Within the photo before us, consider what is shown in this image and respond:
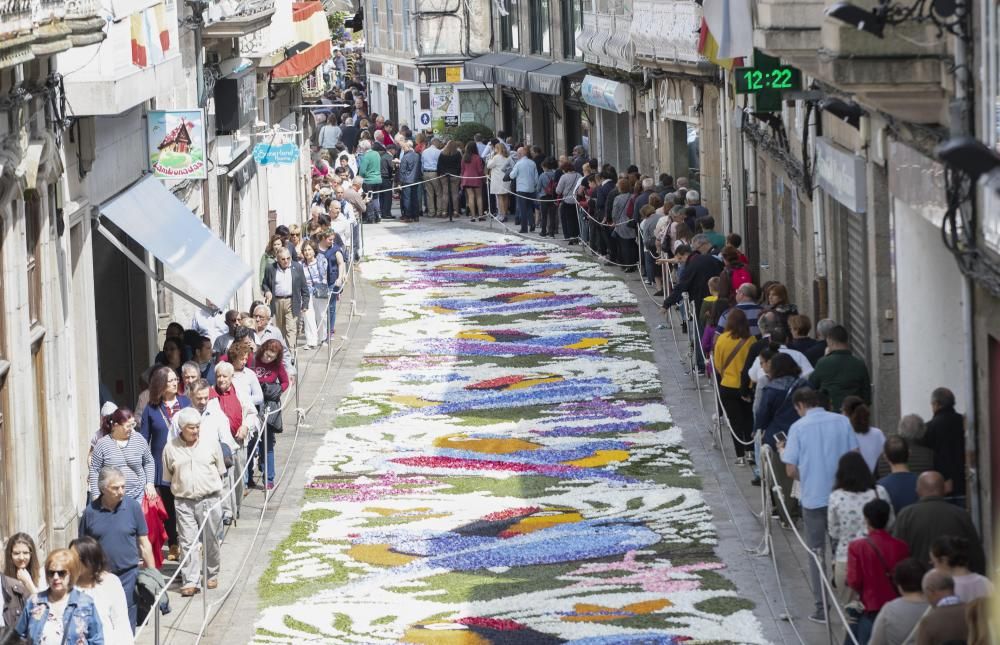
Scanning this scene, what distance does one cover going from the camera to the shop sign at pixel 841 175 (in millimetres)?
17875

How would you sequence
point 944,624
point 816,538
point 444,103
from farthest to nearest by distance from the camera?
point 444,103 → point 816,538 → point 944,624

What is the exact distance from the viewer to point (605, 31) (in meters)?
39.5

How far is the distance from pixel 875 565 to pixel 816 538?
7.90 ft

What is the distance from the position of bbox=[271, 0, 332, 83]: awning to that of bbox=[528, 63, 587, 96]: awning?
21.2ft

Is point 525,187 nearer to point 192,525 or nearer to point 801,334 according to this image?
point 801,334

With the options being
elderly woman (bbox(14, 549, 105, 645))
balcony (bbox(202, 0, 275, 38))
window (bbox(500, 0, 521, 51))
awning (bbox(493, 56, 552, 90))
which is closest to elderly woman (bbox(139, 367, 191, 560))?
elderly woman (bbox(14, 549, 105, 645))

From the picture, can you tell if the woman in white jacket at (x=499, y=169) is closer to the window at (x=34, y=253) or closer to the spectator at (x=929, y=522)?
the window at (x=34, y=253)

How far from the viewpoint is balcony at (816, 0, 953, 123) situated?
13.9 metres

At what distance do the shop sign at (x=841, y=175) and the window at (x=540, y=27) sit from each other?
27.9 meters

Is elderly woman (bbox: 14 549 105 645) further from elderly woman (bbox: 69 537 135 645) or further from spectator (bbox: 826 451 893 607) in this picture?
spectator (bbox: 826 451 893 607)

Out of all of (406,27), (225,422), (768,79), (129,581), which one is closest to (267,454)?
(225,422)

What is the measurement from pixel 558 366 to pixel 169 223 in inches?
253

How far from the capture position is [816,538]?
1387cm

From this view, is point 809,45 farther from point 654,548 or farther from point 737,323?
point 654,548
